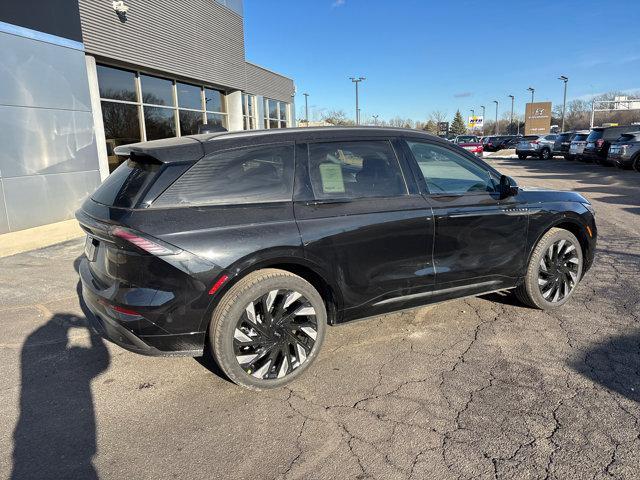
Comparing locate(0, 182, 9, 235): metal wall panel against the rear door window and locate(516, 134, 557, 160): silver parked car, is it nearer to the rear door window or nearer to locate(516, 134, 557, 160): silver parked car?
the rear door window

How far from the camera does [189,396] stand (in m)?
3.13

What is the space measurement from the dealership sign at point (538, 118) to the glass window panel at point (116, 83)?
6654cm

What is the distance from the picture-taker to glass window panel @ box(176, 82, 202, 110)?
15.1 meters

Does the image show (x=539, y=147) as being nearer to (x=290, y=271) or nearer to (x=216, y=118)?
(x=216, y=118)

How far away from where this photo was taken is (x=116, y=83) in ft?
39.5

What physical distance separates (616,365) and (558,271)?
121 centimetres

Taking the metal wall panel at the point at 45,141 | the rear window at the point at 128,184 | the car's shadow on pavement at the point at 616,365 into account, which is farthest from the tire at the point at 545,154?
the rear window at the point at 128,184

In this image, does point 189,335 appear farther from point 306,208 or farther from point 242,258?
point 306,208

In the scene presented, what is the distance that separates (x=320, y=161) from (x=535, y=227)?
84.8 inches

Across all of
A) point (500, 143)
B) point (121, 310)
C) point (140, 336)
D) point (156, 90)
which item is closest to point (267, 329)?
point (140, 336)

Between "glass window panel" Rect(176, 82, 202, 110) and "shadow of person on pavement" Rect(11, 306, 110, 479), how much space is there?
12194mm

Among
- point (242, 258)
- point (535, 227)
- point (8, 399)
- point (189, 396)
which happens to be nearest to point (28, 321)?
point (8, 399)

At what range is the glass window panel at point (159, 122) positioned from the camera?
1351 cm

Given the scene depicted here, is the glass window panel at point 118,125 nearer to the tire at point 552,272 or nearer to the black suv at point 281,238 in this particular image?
the black suv at point 281,238
